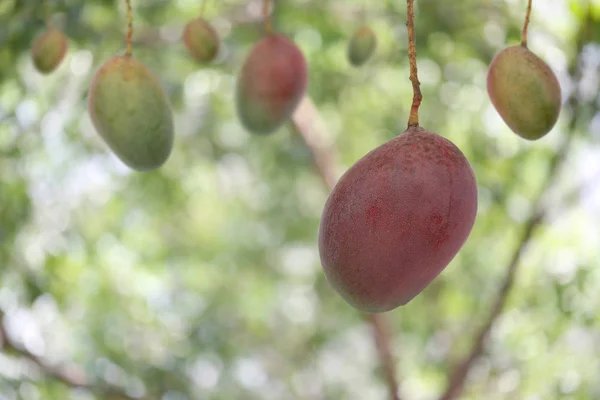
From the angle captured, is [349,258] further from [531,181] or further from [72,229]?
[72,229]

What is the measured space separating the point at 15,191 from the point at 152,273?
0.96 m

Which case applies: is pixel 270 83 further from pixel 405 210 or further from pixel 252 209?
pixel 252 209

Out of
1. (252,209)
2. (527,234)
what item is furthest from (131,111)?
(252,209)

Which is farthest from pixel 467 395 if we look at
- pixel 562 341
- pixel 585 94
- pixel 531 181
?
pixel 585 94

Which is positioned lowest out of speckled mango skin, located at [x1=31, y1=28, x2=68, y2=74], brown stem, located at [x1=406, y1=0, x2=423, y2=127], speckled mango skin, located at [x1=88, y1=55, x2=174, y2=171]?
brown stem, located at [x1=406, y1=0, x2=423, y2=127]

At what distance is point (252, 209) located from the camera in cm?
317

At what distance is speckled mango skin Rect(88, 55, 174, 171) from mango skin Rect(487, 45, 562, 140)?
0.89 ft

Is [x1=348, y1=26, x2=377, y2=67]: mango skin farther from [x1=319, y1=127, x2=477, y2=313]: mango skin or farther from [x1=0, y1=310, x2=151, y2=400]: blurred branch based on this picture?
[x1=0, y1=310, x2=151, y2=400]: blurred branch

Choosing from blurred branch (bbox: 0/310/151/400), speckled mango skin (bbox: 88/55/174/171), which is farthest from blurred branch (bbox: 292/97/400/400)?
speckled mango skin (bbox: 88/55/174/171)

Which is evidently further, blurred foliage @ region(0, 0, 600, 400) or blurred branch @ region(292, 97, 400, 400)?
blurred branch @ region(292, 97, 400, 400)

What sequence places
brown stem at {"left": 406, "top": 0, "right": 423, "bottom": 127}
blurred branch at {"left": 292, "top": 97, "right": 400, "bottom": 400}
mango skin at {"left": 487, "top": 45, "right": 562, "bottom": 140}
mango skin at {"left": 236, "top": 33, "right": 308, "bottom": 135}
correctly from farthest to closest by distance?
blurred branch at {"left": 292, "top": 97, "right": 400, "bottom": 400}
mango skin at {"left": 236, "top": 33, "right": 308, "bottom": 135}
mango skin at {"left": 487, "top": 45, "right": 562, "bottom": 140}
brown stem at {"left": 406, "top": 0, "right": 423, "bottom": 127}

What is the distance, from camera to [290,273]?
10.5 ft

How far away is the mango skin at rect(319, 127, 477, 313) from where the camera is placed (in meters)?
0.40

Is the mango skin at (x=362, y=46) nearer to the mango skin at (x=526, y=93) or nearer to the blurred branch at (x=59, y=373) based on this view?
the mango skin at (x=526, y=93)
